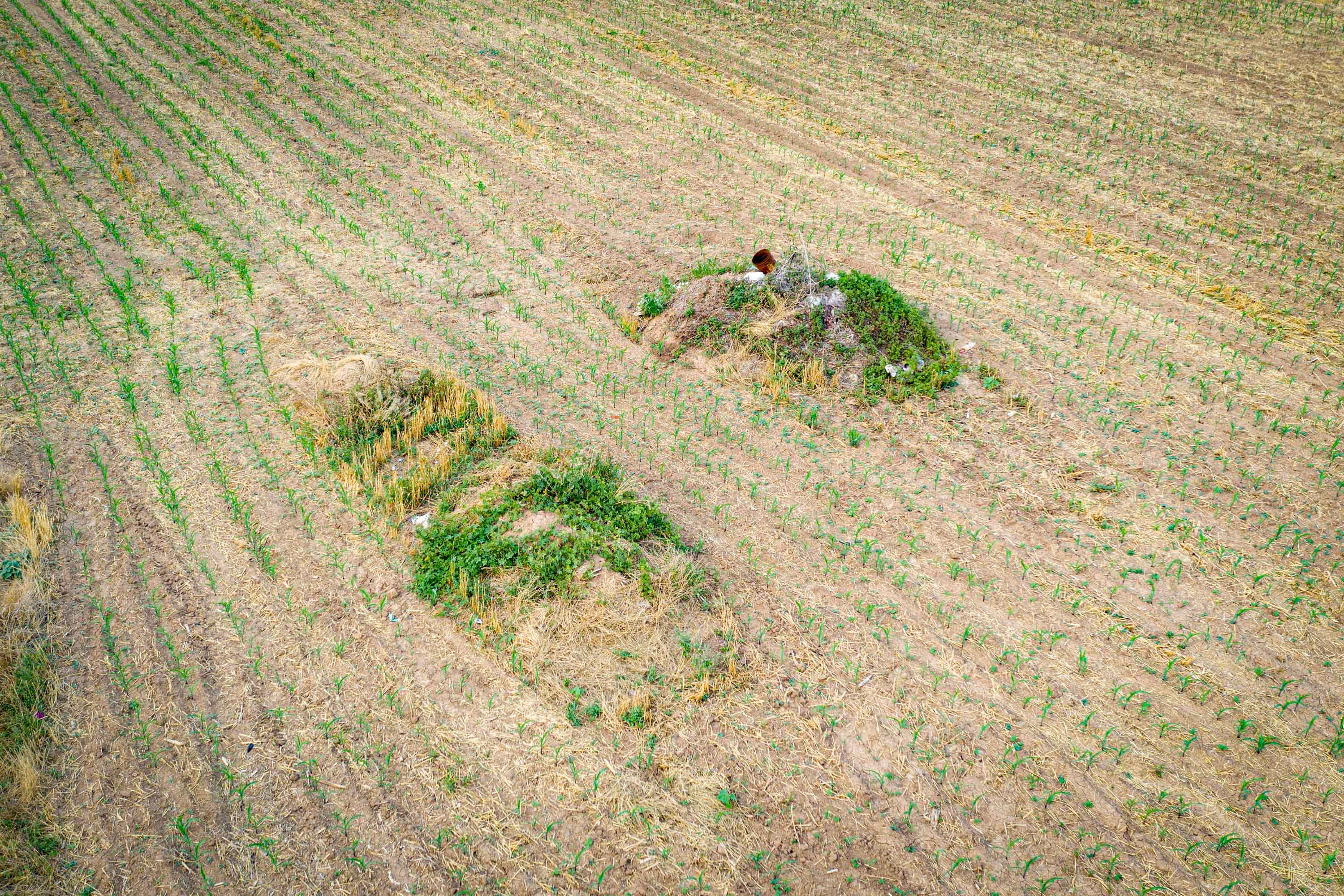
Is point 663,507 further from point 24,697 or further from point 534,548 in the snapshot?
point 24,697

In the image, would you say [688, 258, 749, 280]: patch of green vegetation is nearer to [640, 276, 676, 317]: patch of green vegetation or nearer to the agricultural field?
the agricultural field

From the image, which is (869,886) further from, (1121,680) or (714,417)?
(714,417)

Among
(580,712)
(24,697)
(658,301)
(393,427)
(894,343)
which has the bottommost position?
(24,697)

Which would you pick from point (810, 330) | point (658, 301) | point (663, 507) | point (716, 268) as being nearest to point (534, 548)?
point (663, 507)

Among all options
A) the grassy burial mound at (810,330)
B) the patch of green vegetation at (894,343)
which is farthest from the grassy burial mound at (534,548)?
the patch of green vegetation at (894,343)

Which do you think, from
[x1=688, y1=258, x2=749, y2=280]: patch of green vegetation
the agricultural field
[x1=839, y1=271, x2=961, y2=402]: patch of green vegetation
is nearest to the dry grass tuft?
the agricultural field

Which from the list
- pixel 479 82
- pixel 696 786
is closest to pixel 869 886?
pixel 696 786
